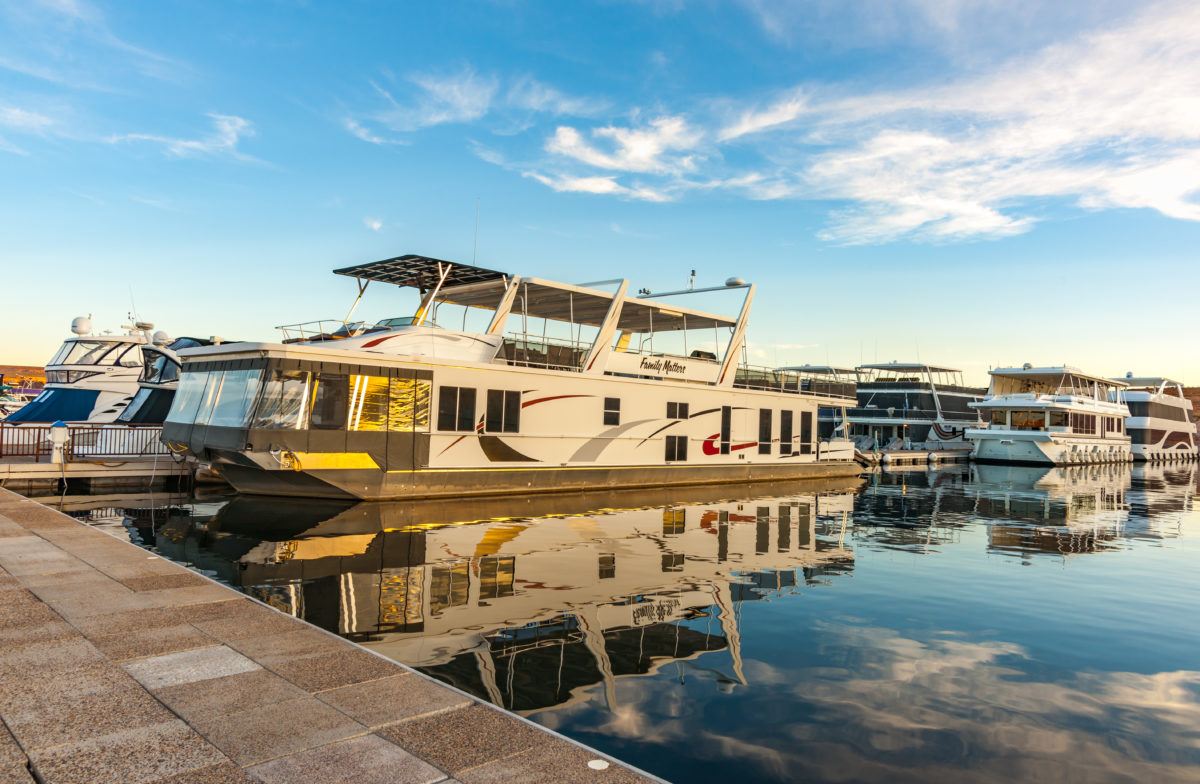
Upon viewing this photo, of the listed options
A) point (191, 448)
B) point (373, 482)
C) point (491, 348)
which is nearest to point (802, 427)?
point (491, 348)

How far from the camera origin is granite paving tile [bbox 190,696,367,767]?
4441 millimetres

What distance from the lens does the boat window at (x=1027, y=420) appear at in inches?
2087

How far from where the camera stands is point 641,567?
41.1 ft

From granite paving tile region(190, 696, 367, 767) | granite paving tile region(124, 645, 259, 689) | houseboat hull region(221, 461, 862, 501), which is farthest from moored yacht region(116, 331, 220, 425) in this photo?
granite paving tile region(190, 696, 367, 767)

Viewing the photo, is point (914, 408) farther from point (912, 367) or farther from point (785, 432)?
point (785, 432)

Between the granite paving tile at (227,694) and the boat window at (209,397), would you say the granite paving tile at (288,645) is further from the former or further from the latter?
the boat window at (209,397)

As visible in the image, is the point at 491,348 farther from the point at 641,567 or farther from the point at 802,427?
the point at 802,427

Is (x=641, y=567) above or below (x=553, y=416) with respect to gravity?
below

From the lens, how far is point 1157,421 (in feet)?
233

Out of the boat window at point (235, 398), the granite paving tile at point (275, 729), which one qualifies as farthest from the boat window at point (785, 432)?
the granite paving tile at point (275, 729)

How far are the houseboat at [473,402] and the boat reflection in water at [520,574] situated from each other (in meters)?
1.24

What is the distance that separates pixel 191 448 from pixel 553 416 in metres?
9.56

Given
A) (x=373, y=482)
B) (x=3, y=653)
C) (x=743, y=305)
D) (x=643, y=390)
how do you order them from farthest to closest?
(x=743, y=305), (x=643, y=390), (x=373, y=482), (x=3, y=653)

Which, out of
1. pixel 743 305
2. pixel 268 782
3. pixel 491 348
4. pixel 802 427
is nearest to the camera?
pixel 268 782
